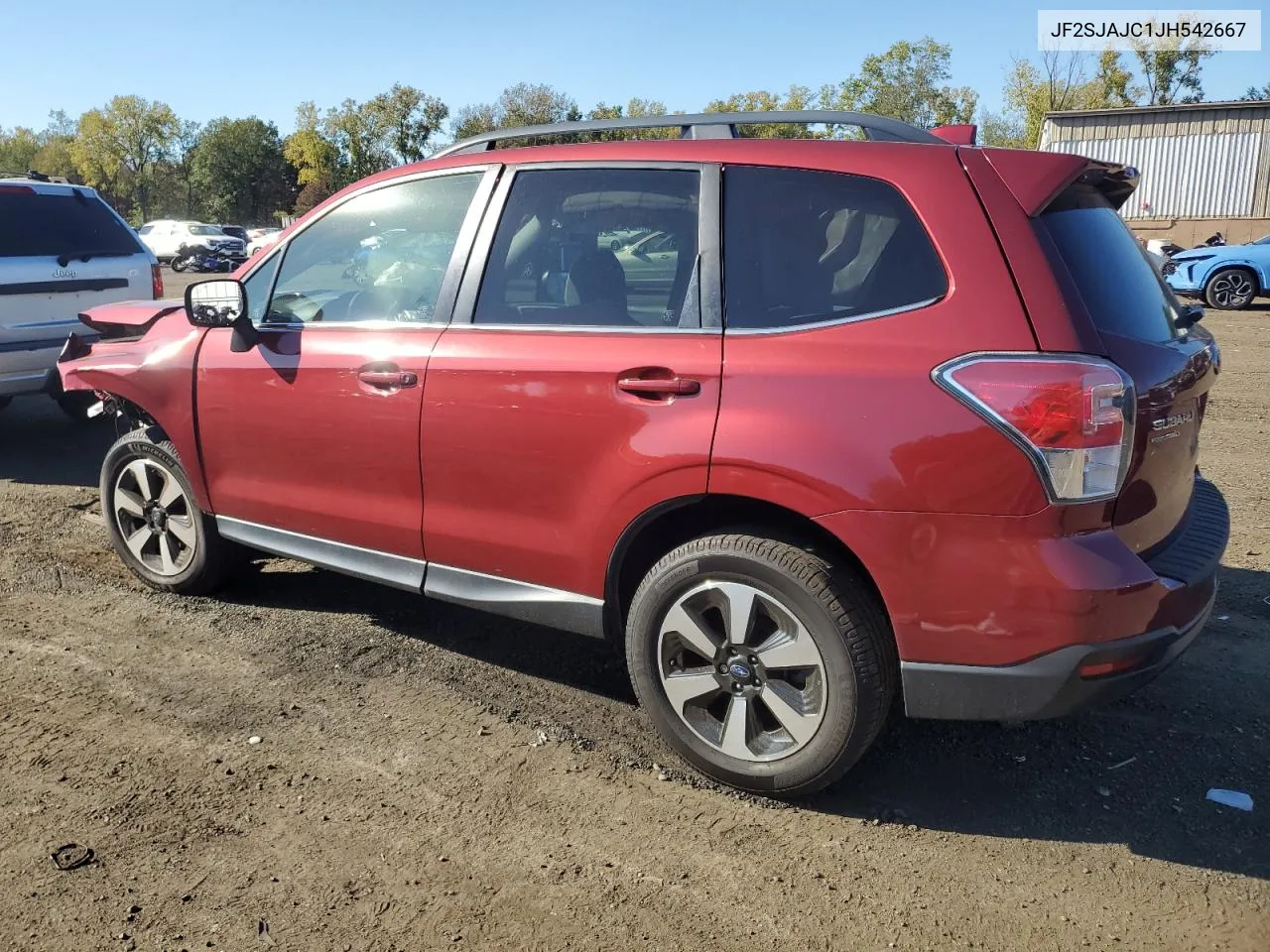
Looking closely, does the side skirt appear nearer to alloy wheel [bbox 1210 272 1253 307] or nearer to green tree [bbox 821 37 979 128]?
alloy wheel [bbox 1210 272 1253 307]

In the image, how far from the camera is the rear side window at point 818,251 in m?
2.76

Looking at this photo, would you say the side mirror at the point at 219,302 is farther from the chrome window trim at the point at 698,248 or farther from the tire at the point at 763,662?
the tire at the point at 763,662

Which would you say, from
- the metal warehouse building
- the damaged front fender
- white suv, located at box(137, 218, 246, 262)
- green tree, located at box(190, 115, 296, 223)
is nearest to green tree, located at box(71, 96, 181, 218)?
green tree, located at box(190, 115, 296, 223)

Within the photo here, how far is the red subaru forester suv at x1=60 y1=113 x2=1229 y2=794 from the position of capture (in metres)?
2.57

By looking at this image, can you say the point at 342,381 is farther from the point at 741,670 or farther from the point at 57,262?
the point at 57,262

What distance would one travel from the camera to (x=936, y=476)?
8.48 feet

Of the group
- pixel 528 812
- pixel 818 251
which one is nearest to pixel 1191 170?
pixel 818 251

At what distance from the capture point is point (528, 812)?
2.99 m

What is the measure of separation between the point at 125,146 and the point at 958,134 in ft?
324

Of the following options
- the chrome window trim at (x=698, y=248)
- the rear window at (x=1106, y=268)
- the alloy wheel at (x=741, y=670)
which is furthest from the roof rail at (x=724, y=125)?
the alloy wheel at (x=741, y=670)

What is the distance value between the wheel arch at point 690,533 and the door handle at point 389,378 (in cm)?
97

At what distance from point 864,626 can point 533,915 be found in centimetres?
115

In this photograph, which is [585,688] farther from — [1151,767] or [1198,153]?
[1198,153]

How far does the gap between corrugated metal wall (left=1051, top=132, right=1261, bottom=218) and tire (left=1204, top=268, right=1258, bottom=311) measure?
12301 millimetres
